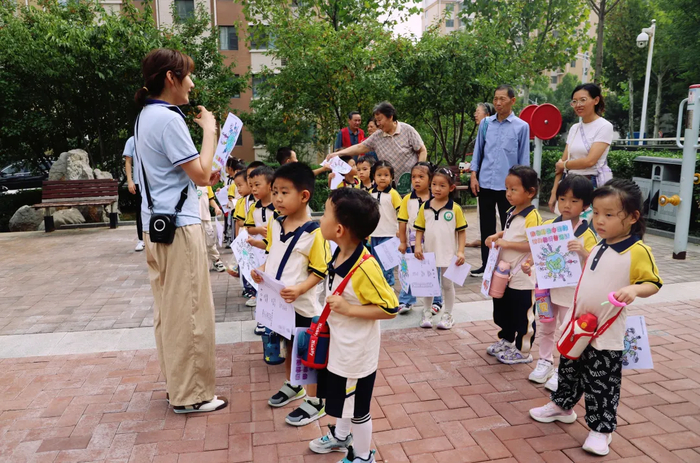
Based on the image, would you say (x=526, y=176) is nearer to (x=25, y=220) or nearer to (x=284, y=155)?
(x=284, y=155)

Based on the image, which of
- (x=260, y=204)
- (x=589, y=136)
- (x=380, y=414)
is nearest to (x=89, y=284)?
(x=260, y=204)

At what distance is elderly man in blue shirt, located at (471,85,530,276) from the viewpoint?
5.36m

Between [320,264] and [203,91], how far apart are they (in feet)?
38.2

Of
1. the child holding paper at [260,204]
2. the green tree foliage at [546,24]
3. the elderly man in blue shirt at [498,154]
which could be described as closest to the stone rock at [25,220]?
the child holding paper at [260,204]

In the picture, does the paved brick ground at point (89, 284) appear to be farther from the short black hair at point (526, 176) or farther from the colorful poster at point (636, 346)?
the colorful poster at point (636, 346)

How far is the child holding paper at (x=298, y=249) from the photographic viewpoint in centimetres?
302

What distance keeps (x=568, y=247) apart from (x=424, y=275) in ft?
4.76

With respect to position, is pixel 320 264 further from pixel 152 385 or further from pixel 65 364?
pixel 65 364

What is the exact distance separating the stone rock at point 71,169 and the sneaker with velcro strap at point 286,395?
33.8 feet

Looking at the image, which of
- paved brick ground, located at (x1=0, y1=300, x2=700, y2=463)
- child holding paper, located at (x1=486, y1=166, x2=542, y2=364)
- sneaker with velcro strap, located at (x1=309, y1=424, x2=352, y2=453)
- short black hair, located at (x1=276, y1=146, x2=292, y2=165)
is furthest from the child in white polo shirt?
short black hair, located at (x1=276, y1=146, x2=292, y2=165)

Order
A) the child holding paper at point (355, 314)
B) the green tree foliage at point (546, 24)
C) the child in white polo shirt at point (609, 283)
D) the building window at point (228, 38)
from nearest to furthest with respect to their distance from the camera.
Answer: the child holding paper at point (355, 314) < the child in white polo shirt at point (609, 283) < the green tree foliage at point (546, 24) < the building window at point (228, 38)

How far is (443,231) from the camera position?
14.9 feet

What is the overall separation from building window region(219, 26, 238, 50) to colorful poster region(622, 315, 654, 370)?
103 ft

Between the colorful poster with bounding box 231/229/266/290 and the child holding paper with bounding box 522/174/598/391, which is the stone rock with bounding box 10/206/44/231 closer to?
the colorful poster with bounding box 231/229/266/290
